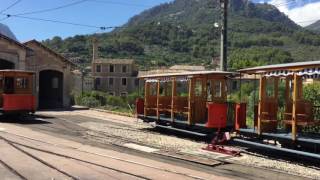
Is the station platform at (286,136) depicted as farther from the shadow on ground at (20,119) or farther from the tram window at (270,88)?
the shadow on ground at (20,119)

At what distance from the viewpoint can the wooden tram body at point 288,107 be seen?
51.6ft

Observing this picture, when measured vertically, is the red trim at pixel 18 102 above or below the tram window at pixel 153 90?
below

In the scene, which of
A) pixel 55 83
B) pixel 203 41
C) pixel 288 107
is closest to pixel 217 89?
pixel 288 107

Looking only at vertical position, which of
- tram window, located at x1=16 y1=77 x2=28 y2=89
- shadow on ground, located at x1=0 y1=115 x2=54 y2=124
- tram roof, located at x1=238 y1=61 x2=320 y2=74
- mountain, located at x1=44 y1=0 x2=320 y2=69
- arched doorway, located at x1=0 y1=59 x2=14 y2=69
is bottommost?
shadow on ground, located at x1=0 y1=115 x2=54 y2=124

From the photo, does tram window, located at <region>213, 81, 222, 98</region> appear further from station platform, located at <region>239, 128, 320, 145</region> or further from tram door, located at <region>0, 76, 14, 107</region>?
tram door, located at <region>0, 76, 14, 107</region>

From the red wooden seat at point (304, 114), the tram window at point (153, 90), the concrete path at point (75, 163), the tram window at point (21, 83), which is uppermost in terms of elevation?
the tram window at point (21, 83)

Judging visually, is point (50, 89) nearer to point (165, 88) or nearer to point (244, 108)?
point (165, 88)

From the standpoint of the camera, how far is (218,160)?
613 inches

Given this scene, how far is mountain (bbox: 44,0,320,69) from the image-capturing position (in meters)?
125

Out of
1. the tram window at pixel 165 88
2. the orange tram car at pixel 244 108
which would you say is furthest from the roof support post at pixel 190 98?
the tram window at pixel 165 88

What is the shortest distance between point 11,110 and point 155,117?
27.8ft

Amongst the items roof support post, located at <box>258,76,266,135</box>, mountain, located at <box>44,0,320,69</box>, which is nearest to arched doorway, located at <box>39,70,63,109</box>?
roof support post, located at <box>258,76,266,135</box>

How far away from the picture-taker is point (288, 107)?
695 inches

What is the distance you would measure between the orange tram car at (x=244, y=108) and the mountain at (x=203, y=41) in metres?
91.9
